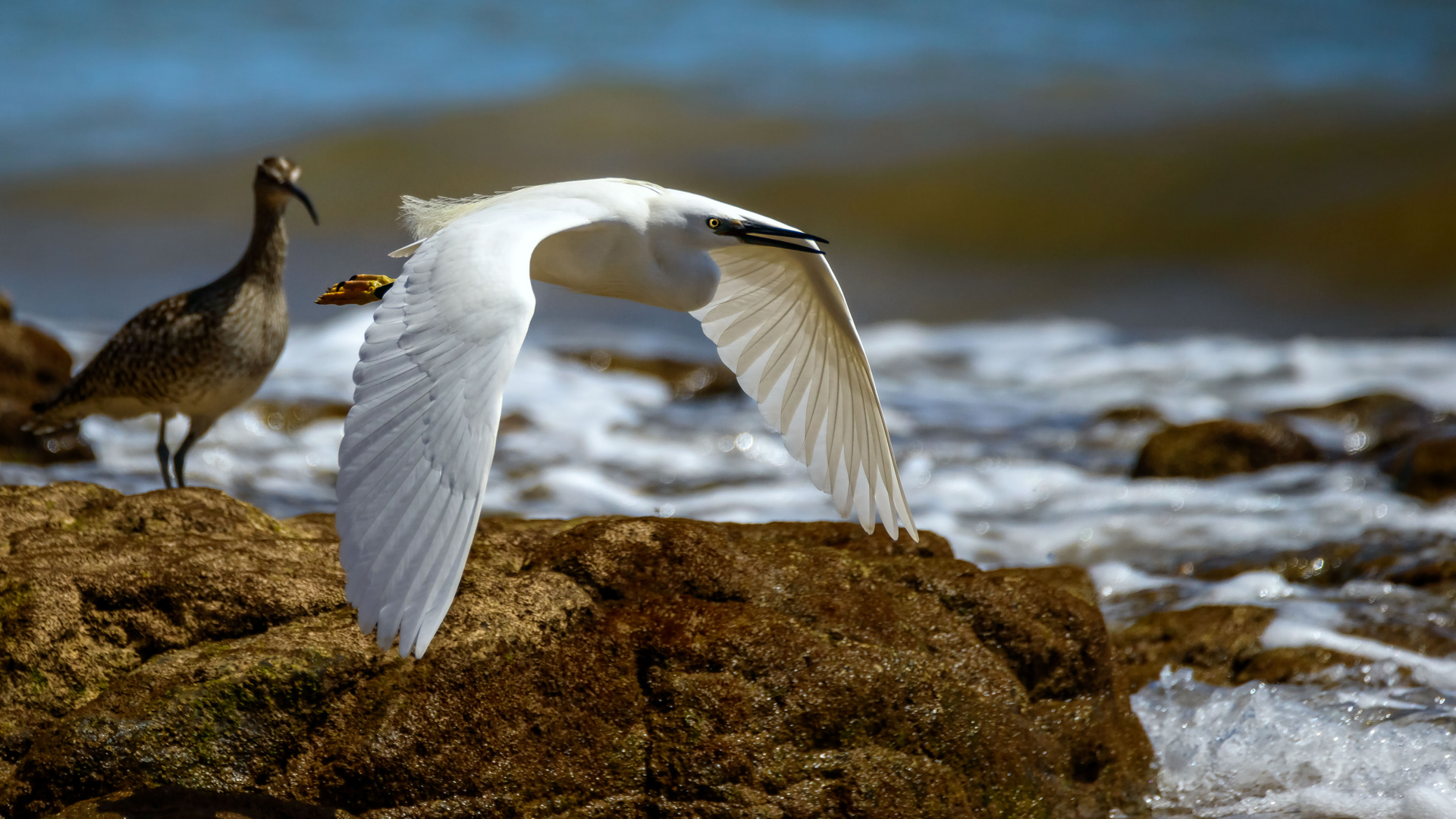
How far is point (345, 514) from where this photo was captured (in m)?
2.96

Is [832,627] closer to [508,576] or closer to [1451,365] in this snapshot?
[508,576]

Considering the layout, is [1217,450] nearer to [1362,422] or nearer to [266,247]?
[1362,422]

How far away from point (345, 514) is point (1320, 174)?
21569 mm

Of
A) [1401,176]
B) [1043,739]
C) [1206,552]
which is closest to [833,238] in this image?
[1401,176]

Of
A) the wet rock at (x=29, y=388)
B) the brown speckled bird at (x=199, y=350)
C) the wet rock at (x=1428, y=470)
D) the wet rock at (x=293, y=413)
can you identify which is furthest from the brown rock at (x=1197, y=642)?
the wet rock at (x=293, y=413)

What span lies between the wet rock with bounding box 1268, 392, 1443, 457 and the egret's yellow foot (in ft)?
23.4

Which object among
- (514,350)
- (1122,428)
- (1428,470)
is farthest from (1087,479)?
(514,350)

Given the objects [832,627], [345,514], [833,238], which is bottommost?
[832,627]

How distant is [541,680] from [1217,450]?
6481 mm

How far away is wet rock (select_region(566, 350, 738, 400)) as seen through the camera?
12.0 m

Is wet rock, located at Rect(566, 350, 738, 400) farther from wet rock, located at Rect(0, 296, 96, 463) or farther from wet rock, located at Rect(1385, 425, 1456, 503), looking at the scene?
wet rock, located at Rect(1385, 425, 1456, 503)

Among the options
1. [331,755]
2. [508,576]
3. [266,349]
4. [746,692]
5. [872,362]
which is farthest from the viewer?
[872,362]

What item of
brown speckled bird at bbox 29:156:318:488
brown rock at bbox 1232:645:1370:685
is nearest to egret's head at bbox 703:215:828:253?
brown rock at bbox 1232:645:1370:685

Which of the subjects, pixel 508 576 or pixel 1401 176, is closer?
pixel 508 576
